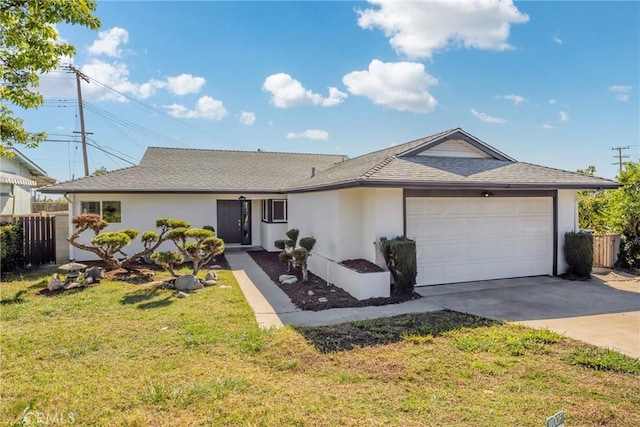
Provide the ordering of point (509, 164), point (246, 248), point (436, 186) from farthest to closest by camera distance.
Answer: point (246, 248), point (509, 164), point (436, 186)

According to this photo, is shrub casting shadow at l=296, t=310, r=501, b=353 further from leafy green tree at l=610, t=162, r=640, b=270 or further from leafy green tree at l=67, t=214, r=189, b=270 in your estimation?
leafy green tree at l=610, t=162, r=640, b=270

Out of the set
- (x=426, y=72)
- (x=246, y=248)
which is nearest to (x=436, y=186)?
(x=426, y=72)

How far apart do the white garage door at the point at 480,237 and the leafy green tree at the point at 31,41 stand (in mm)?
7611

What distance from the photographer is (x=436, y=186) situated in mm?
8727

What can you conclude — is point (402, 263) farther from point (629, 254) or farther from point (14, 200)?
point (14, 200)

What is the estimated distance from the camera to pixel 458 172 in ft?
32.2

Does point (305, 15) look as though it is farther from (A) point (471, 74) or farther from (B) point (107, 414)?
(B) point (107, 414)

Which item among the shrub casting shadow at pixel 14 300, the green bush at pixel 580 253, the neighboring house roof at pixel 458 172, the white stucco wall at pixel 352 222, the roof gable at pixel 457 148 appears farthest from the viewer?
the roof gable at pixel 457 148

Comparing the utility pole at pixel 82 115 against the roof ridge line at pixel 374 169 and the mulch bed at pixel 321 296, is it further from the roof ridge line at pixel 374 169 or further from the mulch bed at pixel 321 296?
the roof ridge line at pixel 374 169

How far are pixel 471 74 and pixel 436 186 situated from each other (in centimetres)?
793

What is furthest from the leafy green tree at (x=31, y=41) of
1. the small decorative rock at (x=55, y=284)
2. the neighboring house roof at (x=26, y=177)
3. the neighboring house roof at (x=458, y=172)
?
the neighboring house roof at (x=26, y=177)

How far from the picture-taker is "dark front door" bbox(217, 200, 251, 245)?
18.1m

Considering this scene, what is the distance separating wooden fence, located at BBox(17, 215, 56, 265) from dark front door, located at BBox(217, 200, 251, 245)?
689 cm

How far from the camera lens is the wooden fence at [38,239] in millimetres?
12727
